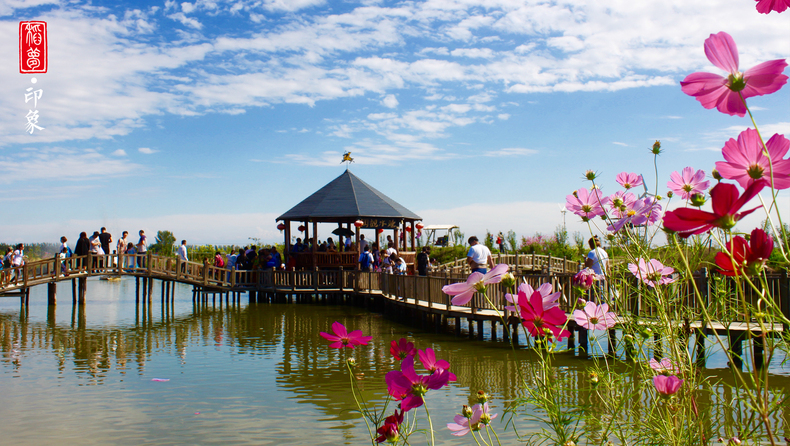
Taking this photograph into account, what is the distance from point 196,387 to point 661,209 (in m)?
8.38

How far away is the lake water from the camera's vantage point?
7117 millimetres

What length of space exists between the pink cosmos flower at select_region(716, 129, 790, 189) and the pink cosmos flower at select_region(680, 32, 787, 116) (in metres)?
0.10

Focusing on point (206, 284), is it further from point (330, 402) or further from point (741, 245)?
point (741, 245)

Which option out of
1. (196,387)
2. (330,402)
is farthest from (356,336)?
(196,387)

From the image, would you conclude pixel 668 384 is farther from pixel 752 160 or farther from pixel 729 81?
pixel 729 81

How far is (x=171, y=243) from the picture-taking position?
50156 millimetres

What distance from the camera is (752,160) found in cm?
127

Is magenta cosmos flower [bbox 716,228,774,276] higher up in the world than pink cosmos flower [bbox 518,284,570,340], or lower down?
higher up

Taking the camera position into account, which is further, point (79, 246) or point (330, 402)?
point (79, 246)

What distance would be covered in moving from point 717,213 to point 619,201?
167 centimetres

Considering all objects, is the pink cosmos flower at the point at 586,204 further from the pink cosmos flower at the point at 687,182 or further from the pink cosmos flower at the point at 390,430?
the pink cosmos flower at the point at 390,430

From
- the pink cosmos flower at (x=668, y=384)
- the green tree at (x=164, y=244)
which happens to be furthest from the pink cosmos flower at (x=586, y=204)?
the green tree at (x=164, y=244)

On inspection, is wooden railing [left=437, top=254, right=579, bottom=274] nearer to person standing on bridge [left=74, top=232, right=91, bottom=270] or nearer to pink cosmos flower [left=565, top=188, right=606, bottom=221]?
person standing on bridge [left=74, top=232, right=91, bottom=270]

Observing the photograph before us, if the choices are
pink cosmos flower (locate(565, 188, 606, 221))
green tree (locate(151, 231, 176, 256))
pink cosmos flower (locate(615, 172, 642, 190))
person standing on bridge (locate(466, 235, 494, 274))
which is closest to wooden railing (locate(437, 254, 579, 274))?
person standing on bridge (locate(466, 235, 494, 274))
